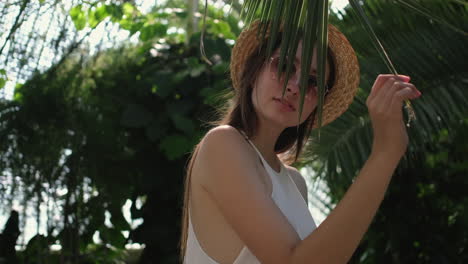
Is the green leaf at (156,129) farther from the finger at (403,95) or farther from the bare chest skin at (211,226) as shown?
the finger at (403,95)

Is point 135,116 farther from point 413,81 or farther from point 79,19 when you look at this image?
point 413,81

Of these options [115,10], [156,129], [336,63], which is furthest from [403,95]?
[156,129]

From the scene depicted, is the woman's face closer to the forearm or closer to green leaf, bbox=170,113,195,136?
the forearm

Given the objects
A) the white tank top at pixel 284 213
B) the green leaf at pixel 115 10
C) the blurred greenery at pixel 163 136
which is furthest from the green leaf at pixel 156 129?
the white tank top at pixel 284 213

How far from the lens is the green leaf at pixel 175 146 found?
15.7 feet

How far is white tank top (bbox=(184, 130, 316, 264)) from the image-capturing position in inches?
70.7

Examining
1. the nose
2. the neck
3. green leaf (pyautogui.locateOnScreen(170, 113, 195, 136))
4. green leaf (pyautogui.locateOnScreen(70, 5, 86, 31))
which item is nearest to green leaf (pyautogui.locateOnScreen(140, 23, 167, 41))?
green leaf (pyautogui.locateOnScreen(170, 113, 195, 136))

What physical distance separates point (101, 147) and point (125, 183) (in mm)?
385

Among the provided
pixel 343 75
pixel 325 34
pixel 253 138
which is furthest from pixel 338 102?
pixel 325 34

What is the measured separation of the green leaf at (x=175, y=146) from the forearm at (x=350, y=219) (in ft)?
10.8

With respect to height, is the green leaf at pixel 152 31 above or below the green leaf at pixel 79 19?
below

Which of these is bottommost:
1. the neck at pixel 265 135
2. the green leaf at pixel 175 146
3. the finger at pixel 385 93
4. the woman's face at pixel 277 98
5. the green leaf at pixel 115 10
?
the green leaf at pixel 175 146

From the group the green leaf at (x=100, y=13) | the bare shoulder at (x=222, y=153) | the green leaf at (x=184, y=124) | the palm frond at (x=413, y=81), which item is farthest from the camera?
the green leaf at (x=184, y=124)

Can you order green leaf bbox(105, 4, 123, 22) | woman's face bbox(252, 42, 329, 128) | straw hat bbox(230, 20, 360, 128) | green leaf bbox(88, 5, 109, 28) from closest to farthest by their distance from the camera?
1. woman's face bbox(252, 42, 329, 128)
2. straw hat bbox(230, 20, 360, 128)
3. green leaf bbox(105, 4, 123, 22)
4. green leaf bbox(88, 5, 109, 28)
